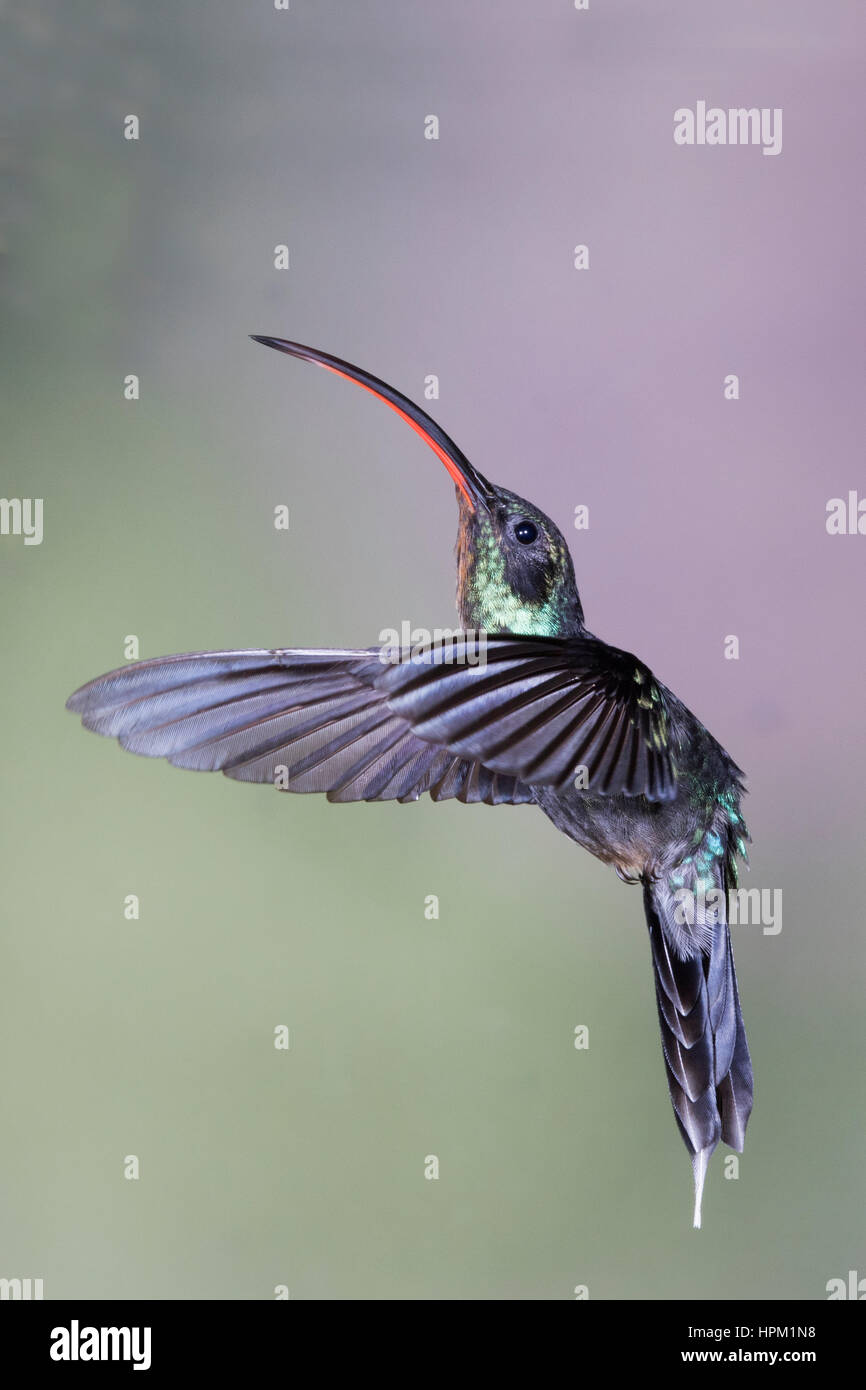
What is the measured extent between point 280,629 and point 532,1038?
1.56 ft

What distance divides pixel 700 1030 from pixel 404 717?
28cm

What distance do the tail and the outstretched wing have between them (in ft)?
0.36

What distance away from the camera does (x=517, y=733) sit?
45cm

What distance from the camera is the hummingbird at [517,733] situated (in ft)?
1.46

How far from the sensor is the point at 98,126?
1.25m

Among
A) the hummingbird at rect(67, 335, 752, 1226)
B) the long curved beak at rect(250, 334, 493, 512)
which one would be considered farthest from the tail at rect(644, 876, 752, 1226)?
the long curved beak at rect(250, 334, 493, 512)

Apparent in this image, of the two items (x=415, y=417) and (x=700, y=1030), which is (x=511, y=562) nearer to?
(x=415, y=417)

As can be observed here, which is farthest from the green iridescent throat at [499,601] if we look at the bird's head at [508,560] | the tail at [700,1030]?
the tail at [700,1030]

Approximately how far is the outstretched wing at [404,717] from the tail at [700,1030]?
0.11m

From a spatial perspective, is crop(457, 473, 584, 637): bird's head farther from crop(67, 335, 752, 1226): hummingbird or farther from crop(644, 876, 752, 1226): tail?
crop(644, 876, 752, 1226): tail

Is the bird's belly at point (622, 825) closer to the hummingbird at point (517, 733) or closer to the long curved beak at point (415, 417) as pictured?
the hummingbird at point (517, 733)

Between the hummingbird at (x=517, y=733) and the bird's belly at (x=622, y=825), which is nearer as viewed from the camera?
the hummingbird at (x=517, y=733)

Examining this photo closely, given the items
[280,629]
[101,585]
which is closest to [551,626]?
[280,629]

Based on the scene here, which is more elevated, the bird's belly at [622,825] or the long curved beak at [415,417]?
the long curved beak at [415,417]
